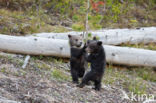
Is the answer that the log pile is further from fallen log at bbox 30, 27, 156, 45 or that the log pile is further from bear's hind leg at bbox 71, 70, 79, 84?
bear's hind leg at bbox 71, 70, 79, 84

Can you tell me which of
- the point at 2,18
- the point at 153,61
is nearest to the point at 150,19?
the point at 153,61

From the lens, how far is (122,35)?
37.1 ft

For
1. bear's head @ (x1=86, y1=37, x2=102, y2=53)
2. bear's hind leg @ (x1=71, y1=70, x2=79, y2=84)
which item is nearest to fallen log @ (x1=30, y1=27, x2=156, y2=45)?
bear's hind leg @ (x1=71, y1=70, x2=79, y2=84)

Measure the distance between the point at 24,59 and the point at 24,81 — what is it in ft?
8.11

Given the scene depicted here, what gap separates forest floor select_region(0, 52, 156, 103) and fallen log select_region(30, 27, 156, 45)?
157 cm

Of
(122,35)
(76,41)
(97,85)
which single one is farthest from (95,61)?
(122,35)

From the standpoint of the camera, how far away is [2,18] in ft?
39.3

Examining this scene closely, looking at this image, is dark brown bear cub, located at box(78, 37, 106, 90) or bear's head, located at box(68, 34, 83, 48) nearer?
dark brown bear cub, located at box(78, 37, 106, 90)

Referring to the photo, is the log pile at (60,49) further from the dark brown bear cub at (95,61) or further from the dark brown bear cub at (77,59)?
the dark brown bear cub at (95,61)

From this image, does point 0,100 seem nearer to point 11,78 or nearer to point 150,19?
point 11,78

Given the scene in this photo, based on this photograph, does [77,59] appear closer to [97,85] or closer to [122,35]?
[97,85]

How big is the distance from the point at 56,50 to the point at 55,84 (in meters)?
2.61

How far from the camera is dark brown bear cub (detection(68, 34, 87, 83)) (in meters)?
6.97

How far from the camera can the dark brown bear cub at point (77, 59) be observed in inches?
274
